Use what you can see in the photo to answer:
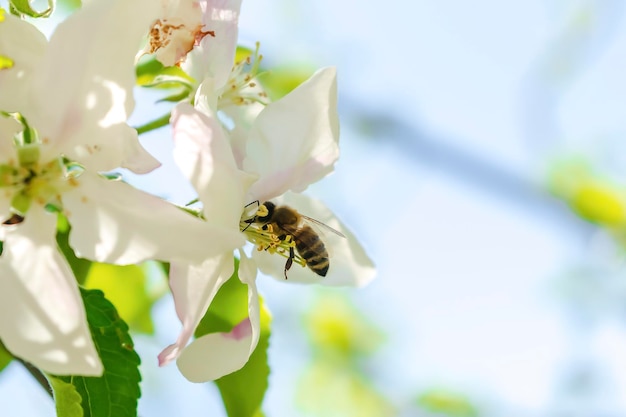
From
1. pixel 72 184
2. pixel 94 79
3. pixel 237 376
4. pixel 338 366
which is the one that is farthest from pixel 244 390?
pixel 338 366

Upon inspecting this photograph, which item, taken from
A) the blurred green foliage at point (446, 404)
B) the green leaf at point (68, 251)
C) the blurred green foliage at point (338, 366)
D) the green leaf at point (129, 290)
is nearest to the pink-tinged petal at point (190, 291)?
the green leaf at point (68, 251)

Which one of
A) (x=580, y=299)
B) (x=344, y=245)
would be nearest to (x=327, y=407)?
(x=580, y=299)

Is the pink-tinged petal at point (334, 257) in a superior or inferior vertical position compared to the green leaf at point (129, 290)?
superior

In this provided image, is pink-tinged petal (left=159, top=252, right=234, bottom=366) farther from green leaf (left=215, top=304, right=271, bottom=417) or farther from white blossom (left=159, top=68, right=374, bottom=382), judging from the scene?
Answer: green leaf (left=215, top=304, right=271, bottom=417)

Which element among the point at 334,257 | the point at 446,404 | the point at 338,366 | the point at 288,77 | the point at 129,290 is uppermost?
the point at 334,257

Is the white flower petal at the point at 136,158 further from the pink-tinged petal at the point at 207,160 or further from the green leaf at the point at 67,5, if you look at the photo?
the green leaf at the point at 67,5

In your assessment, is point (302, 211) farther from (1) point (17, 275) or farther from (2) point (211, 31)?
(1) point (17, 275)

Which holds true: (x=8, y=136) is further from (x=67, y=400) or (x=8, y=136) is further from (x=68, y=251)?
(x=67, y=400)
